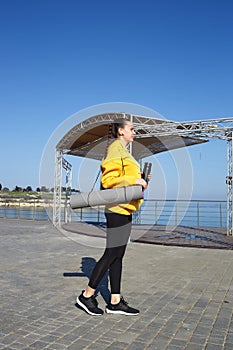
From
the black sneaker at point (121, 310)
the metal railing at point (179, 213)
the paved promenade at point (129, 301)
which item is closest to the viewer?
the paved promenade at point (129, 301)

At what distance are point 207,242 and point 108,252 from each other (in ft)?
19.0

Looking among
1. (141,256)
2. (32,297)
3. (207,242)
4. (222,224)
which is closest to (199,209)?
(222,224)

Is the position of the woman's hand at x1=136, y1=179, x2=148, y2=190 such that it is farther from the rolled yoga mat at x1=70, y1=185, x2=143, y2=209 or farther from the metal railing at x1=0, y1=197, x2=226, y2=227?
the metal railing at x1=0, y1=197, x2=226, y2=227

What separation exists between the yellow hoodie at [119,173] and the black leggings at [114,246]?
0.08m

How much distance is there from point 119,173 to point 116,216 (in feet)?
1.21

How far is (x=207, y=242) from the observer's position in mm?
8289

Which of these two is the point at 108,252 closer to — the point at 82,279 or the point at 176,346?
the point at 176,346

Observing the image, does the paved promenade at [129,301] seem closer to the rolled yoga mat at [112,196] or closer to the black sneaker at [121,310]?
the black sneaker at [121,310]

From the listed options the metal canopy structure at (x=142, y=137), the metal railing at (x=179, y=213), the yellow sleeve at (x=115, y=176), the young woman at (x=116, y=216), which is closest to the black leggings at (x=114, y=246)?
the young woman at (x=116, y=216)

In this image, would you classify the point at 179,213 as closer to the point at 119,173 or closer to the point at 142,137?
the point at 142,137

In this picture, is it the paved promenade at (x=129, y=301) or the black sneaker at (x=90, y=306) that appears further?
the black sneaker at (x=90, y=306)

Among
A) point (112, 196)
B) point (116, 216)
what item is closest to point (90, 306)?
point (116, 216)

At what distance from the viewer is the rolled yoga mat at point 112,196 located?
276 centimetres

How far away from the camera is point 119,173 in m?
2.86
